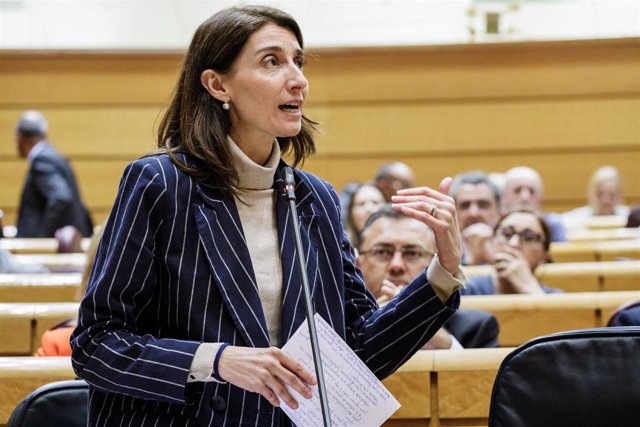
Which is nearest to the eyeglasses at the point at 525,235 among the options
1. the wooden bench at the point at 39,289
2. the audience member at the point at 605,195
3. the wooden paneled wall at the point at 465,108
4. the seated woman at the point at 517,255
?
the seated woman at the point at 517,255

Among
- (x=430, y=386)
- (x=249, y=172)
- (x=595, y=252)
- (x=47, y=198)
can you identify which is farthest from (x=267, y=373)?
(x=47, y=198)

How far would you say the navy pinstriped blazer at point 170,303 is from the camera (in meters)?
1.28

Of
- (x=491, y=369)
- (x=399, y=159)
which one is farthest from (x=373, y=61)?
(x=491, y=369)

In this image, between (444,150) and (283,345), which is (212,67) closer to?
(283,345)

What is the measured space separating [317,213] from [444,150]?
580 centimetres

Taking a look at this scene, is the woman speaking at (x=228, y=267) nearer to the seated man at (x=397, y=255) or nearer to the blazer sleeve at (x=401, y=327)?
the blazer sleeve at (x=401, y=327)

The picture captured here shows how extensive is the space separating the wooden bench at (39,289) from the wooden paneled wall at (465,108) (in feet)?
12.8

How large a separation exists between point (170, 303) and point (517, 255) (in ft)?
7.13

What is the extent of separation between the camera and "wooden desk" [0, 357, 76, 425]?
5.98 feet

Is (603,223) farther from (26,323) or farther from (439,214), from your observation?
(439,214)

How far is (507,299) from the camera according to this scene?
278 centimetres

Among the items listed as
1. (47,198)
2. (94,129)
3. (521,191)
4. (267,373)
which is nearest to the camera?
(267,373)

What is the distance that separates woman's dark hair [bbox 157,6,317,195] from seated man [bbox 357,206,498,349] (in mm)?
1177

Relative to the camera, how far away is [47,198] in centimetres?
562
